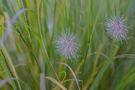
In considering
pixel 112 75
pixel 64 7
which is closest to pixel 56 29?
pixel 64 7

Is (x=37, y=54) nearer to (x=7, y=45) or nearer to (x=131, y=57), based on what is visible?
(x=7, y=45)

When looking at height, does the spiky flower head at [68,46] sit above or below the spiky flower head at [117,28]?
below

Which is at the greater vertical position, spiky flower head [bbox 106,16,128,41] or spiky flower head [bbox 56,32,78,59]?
spiky flower head [bbox 106,16,128,41]
